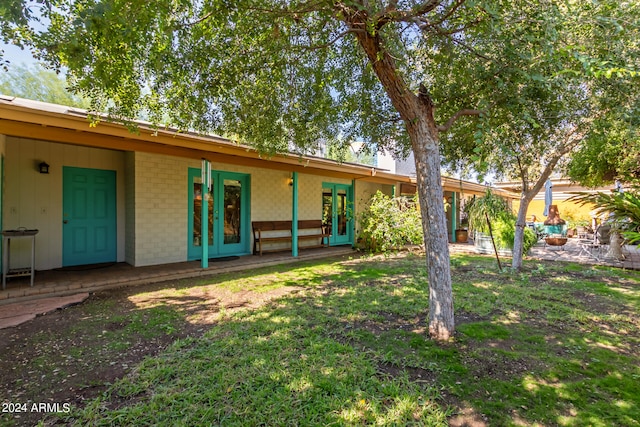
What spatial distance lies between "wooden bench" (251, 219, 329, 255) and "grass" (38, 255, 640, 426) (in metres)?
3.85

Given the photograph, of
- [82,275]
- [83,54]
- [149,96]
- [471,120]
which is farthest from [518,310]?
[82,275]

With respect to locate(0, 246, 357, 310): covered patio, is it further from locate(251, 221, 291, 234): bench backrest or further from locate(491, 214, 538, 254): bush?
locate(491, 214, 538, 254): bush

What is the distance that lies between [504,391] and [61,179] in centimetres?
813

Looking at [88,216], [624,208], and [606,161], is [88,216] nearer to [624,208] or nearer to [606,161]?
[624,208]

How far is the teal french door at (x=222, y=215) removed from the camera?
7.71m

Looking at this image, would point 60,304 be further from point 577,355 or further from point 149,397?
point 577,355

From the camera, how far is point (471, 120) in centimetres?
510

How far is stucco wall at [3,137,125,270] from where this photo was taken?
5809 millimetres

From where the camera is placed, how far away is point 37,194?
609cm

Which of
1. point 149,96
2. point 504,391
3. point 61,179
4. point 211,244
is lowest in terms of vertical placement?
point 504,391

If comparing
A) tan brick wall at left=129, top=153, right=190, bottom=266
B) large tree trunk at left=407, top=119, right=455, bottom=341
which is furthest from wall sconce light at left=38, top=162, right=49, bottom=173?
large tree trunk at left=407, top=119, right=455, bottom=341

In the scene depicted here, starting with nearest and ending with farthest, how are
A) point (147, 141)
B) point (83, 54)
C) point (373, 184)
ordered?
point (83, 54), point (147, 141), point (373, 184)

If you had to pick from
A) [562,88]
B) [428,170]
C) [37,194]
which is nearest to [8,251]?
[37,194]

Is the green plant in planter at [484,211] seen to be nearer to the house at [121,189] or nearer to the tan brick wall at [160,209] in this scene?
the house at [121,189]
